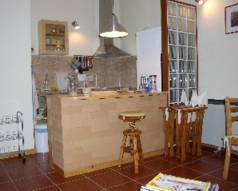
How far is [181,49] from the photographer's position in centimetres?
394

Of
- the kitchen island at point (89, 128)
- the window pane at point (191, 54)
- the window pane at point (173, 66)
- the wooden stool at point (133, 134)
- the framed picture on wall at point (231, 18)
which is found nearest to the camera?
the kitchen island at point (89, 128)

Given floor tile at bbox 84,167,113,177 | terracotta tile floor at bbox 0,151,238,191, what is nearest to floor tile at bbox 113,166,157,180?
terracotta tile floor at bbox 0,151,238,191

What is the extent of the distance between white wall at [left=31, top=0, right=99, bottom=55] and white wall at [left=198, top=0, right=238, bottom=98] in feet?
7.50

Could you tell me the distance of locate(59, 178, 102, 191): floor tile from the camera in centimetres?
262

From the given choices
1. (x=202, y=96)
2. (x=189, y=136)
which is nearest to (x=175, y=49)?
(x=202, y=96)

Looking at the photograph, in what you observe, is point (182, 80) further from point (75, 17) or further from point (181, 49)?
point (75, 17)

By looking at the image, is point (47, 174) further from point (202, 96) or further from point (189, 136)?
point (202, 96)

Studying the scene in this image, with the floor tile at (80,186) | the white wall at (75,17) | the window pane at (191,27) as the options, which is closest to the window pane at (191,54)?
the window pane at (191,27)

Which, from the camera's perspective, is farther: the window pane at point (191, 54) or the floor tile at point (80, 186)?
the window pane at point (191, 54)

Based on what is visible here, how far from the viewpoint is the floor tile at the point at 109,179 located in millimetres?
2761

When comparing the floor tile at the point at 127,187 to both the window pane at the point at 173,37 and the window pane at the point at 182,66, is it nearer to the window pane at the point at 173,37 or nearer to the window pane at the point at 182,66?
the window pane at the point at 182,66

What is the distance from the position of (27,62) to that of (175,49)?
2255mm

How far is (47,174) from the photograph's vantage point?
10.0 ft

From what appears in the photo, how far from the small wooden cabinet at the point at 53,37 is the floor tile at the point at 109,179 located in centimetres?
265
